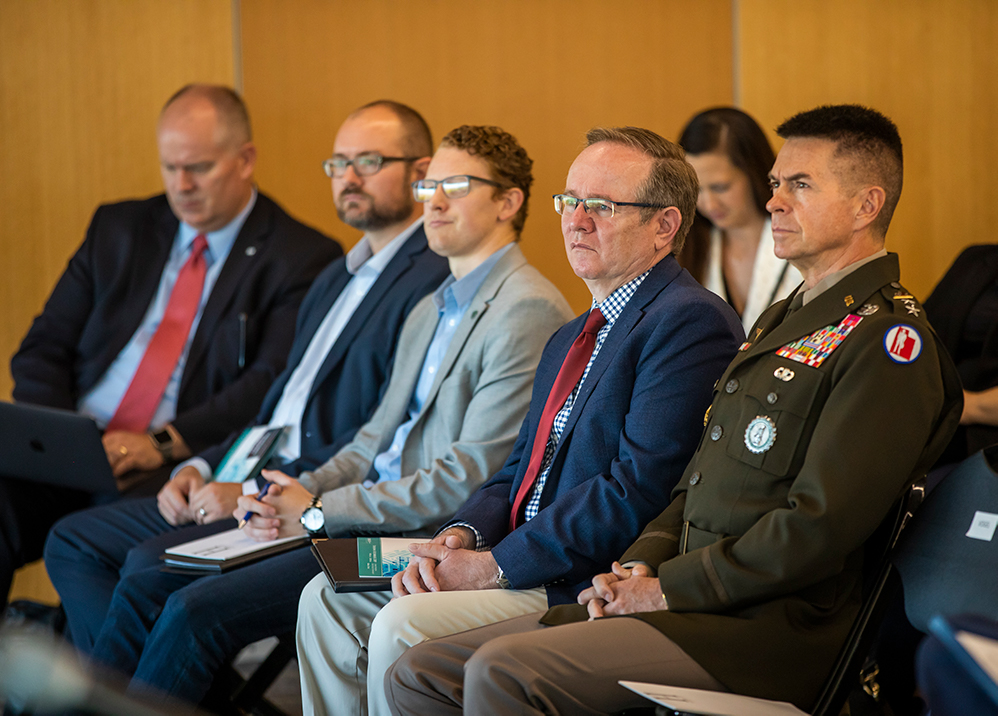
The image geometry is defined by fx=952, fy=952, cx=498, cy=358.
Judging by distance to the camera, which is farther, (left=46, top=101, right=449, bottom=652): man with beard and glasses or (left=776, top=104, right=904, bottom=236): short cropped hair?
(left=46, top=101, right=449, bottom=652): man with beard and glasses

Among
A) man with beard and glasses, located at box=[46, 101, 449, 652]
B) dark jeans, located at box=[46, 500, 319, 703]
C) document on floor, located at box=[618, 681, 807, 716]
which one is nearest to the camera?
document on floor, located at box=[618, 681, 807, 716]

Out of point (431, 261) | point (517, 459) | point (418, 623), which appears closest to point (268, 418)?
point (431, 261)

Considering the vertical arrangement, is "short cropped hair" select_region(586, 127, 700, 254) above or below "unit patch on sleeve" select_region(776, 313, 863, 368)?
above

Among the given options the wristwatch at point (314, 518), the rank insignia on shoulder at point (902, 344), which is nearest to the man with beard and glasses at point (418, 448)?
the wristwatch at point (314, 518)

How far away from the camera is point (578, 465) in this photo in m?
2.02

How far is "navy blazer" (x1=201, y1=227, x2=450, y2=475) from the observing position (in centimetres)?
300

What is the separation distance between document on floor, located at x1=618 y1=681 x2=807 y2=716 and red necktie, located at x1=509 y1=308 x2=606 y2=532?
679 mm

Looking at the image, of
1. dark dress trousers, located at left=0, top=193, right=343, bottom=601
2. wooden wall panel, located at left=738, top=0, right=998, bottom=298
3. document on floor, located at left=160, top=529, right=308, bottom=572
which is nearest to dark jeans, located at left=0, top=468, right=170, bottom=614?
dark dress trousers, located at left=0, top=193, right=343, bottom=601

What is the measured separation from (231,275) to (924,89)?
9.76 feet

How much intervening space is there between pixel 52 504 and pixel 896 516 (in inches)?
112

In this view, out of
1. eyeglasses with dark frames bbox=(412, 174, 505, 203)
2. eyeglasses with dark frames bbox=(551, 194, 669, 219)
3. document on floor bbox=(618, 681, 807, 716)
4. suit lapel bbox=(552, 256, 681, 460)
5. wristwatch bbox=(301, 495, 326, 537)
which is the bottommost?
wristwatch bbox=(301, 495, 326, 537)

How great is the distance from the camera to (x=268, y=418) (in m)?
3.27

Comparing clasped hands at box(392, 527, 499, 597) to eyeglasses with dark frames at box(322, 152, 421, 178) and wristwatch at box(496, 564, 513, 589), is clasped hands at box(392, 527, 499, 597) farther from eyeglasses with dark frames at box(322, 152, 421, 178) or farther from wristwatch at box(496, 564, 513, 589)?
eyeglasses with dark frames at box(322, 152, 421, 178)

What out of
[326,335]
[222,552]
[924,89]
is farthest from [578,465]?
[924,89]
